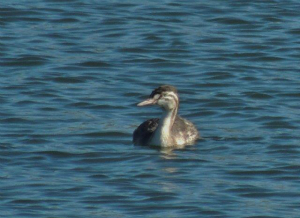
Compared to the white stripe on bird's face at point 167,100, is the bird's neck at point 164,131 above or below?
below

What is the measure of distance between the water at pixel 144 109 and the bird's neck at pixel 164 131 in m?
0.26

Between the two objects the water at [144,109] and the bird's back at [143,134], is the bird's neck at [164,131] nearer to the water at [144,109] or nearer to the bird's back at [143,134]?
the bird's back at [143,134]

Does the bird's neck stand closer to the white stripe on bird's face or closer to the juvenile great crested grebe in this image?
the juvenile great crested grebe

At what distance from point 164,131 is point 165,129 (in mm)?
44

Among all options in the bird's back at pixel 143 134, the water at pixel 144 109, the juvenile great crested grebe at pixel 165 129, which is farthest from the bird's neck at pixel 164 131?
the water at pixel 144 109

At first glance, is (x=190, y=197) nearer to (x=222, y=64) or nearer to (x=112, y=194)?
(x=112, y=194)

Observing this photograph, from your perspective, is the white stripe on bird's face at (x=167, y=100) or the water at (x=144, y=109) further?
the white stripe on bird's face at (x=167, y=100)

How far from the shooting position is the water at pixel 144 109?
15.5 metres

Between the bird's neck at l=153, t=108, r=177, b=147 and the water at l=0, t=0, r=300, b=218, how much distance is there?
0.26 metres

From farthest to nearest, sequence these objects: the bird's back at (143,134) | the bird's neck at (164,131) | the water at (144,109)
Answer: the bird's neck at (164,131) → the bird's back at (143,134) → the water at (144,109)

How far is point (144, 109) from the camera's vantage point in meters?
20.5

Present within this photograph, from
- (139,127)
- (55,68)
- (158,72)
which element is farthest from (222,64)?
(139,127)

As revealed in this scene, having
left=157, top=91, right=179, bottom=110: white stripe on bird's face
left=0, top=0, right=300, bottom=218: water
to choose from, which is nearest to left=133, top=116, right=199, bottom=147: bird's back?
left=0, top=0, right=300, bottom=218: water

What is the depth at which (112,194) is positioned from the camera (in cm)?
1549
